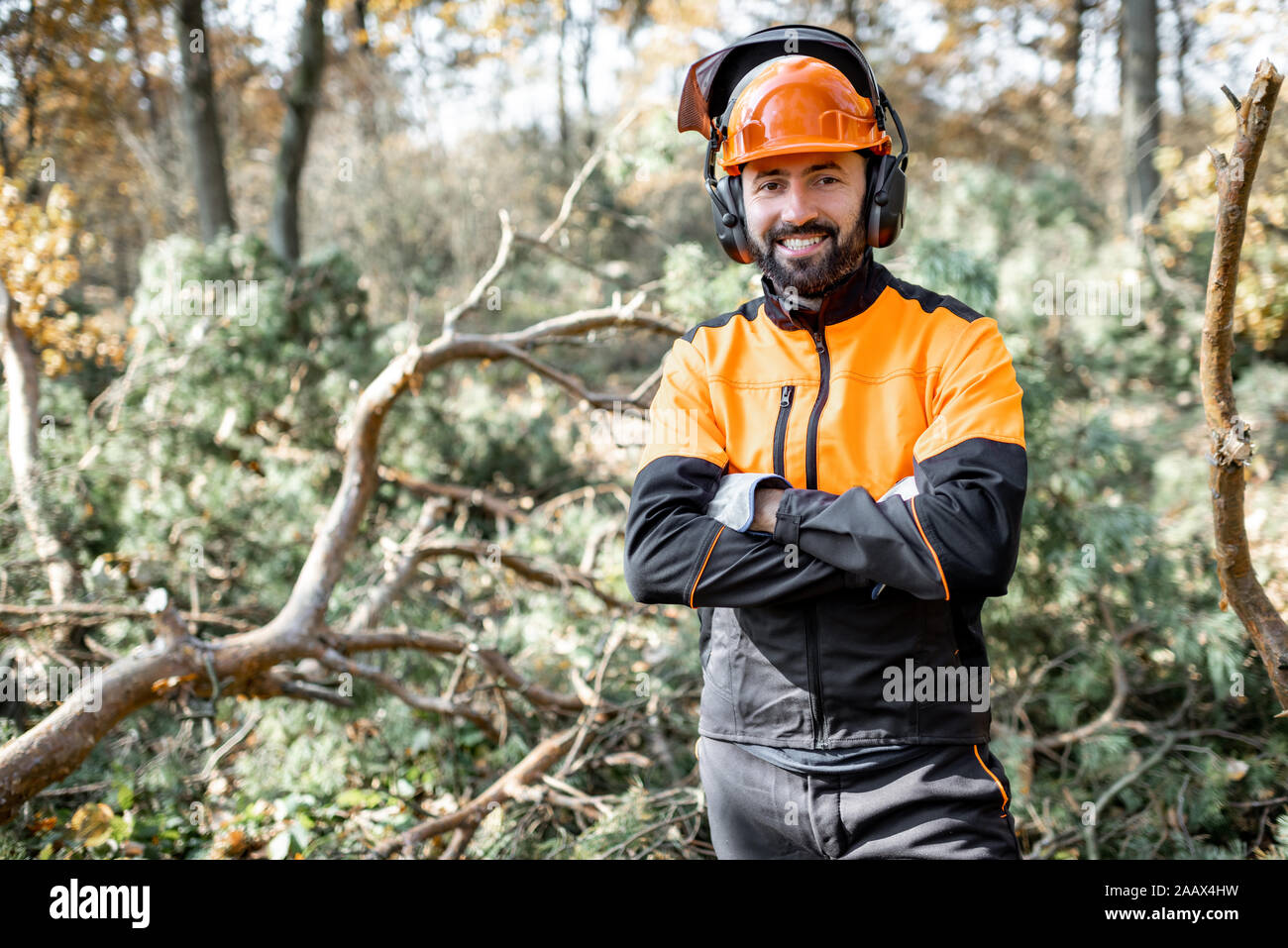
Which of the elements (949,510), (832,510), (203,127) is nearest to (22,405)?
(203,127)

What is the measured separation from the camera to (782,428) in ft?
6.39

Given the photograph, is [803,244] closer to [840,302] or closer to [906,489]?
[840,302]

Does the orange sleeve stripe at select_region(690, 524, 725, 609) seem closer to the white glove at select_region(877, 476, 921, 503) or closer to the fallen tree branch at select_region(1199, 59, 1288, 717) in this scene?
the white glove at select_region(877, 476, 921, 503)

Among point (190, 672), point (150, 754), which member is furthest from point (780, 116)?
point (150, 754)

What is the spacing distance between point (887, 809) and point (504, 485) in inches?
195

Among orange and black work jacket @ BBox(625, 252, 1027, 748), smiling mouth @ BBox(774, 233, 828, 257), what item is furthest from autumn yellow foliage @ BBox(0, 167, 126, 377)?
smiling mouth @ BBox(774, 233, 828, 257)

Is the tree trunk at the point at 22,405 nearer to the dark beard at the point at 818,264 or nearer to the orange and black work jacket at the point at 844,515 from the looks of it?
the orange and black work jacket at the point at 844,515

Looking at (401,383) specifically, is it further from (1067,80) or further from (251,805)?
(1067,80)

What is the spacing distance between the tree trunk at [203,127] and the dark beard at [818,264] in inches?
284

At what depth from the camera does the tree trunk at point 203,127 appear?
25.2ft

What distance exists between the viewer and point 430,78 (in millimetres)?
15000

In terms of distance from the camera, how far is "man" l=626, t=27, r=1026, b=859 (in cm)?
176

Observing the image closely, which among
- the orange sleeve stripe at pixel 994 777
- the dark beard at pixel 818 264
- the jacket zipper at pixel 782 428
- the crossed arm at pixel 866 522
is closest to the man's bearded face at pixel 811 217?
the dark beard at pixel 818 264
